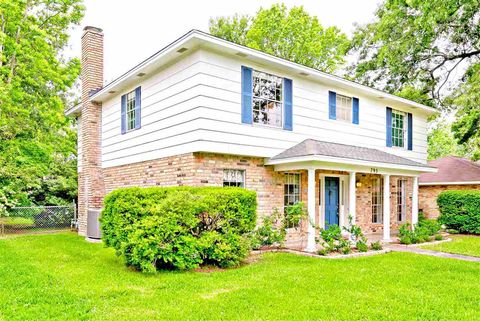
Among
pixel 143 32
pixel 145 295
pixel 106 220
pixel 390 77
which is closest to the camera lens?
pixel 145 295

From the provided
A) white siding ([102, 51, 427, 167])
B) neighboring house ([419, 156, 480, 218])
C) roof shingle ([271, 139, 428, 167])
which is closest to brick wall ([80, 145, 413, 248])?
white siding ([102, 51, 427, 167])

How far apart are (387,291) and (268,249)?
4.04 metres

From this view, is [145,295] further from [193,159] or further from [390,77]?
[390,77]

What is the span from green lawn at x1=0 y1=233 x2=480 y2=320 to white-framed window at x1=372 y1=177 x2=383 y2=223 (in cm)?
553

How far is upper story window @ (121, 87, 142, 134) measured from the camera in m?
11.3

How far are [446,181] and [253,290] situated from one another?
1493cm

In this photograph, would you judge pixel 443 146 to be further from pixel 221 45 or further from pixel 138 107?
pixel 221 45

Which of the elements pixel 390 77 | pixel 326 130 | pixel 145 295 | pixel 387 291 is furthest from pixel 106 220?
pixel 390 77

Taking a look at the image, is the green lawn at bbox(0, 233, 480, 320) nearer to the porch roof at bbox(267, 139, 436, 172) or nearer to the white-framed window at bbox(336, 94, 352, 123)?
the porch roof at bbox(267, 139, 436, 172)

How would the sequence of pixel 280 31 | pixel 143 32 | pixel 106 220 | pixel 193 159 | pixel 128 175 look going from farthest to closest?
pixel 143 32 → pixel 280 31 → pixel 128 175 → pixel 193 159 → pixel 106 220

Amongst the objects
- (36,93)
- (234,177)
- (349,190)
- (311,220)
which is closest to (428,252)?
(349,190)

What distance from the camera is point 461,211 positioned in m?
14.0

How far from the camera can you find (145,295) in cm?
550

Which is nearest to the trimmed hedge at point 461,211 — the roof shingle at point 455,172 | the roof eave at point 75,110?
the roof shingle at point 455,172
